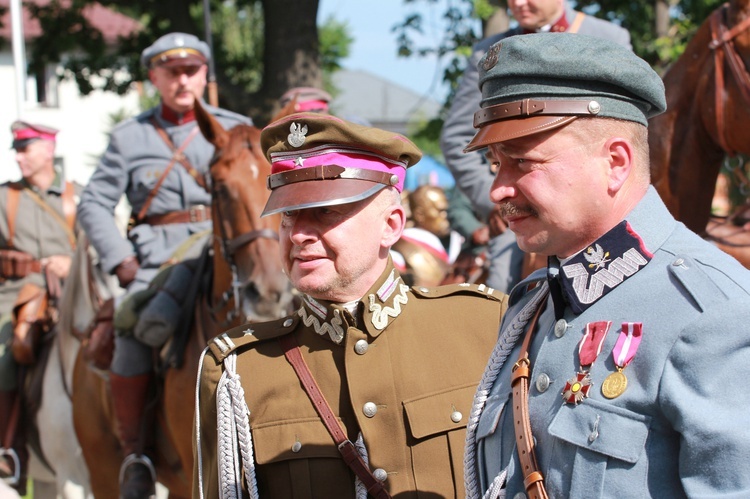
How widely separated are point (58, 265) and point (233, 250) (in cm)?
359

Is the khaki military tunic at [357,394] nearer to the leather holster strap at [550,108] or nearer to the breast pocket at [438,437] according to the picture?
the breast pocket at [438,437]

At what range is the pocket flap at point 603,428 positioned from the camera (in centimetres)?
188

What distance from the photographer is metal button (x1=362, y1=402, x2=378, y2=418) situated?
2.88 m

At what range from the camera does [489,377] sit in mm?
2367

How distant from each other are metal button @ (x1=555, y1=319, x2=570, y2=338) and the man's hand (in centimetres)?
638

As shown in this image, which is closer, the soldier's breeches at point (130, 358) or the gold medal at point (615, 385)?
the gold medal at point (615, 385)

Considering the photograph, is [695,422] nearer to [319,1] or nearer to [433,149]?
[319,1]

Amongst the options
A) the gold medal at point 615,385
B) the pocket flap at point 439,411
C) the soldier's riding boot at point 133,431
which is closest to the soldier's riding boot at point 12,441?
the soldier's riding boot at point 133,431

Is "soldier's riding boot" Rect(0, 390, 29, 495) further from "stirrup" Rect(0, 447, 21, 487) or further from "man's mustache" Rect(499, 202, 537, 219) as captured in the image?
"man's mustache" Rect(499, 202, 537, 219)

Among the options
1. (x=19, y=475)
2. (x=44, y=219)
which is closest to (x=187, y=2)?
(x=44, y=219)

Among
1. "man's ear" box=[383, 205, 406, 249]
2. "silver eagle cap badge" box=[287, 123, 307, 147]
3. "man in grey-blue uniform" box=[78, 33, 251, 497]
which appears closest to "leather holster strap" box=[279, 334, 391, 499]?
"man's ear" box=[383, 205, 406, 249]

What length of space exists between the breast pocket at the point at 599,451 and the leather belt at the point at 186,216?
425 centimetres

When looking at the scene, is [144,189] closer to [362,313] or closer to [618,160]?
[362,313]

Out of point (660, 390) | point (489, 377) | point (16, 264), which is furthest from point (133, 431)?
point (660, 390)
